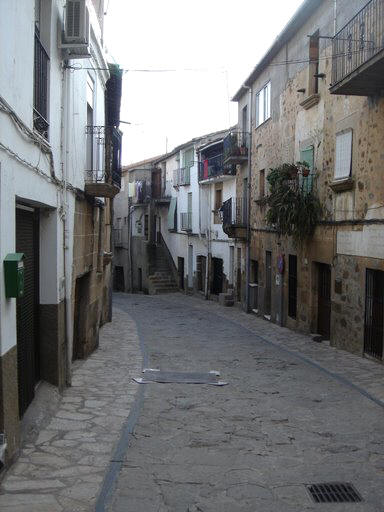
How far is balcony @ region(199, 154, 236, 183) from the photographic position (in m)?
24.0

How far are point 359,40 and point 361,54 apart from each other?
285mm

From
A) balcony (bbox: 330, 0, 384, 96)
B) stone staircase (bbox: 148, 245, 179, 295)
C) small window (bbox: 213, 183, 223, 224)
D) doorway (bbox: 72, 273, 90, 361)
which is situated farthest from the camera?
stone staircase (bbox: 148, 245, 179, 295)

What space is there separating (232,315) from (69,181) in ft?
42.4

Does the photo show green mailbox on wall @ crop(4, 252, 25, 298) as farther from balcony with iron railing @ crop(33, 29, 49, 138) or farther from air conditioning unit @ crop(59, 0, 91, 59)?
air conditioning unit @ crop(59, 0, 91, 59)

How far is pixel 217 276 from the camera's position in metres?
27.8

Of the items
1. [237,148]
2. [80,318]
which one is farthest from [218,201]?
[80,318]

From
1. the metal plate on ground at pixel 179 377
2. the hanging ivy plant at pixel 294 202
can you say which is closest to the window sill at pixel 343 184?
the hanging ivy plant at pixel 294 202

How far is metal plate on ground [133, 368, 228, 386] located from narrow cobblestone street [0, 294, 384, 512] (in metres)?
0.21

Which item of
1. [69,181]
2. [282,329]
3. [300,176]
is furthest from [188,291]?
[69,181]

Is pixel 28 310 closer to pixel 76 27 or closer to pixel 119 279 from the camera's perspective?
pixel 76 27

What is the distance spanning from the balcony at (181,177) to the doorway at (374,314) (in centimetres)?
2032

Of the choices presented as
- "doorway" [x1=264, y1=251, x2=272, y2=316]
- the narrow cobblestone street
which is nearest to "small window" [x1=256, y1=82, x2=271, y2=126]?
"doorway" [x1=264, y1=251, x2=272, y2=316]

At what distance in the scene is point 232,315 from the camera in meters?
21.1

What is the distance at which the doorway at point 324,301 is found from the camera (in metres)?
14.3
